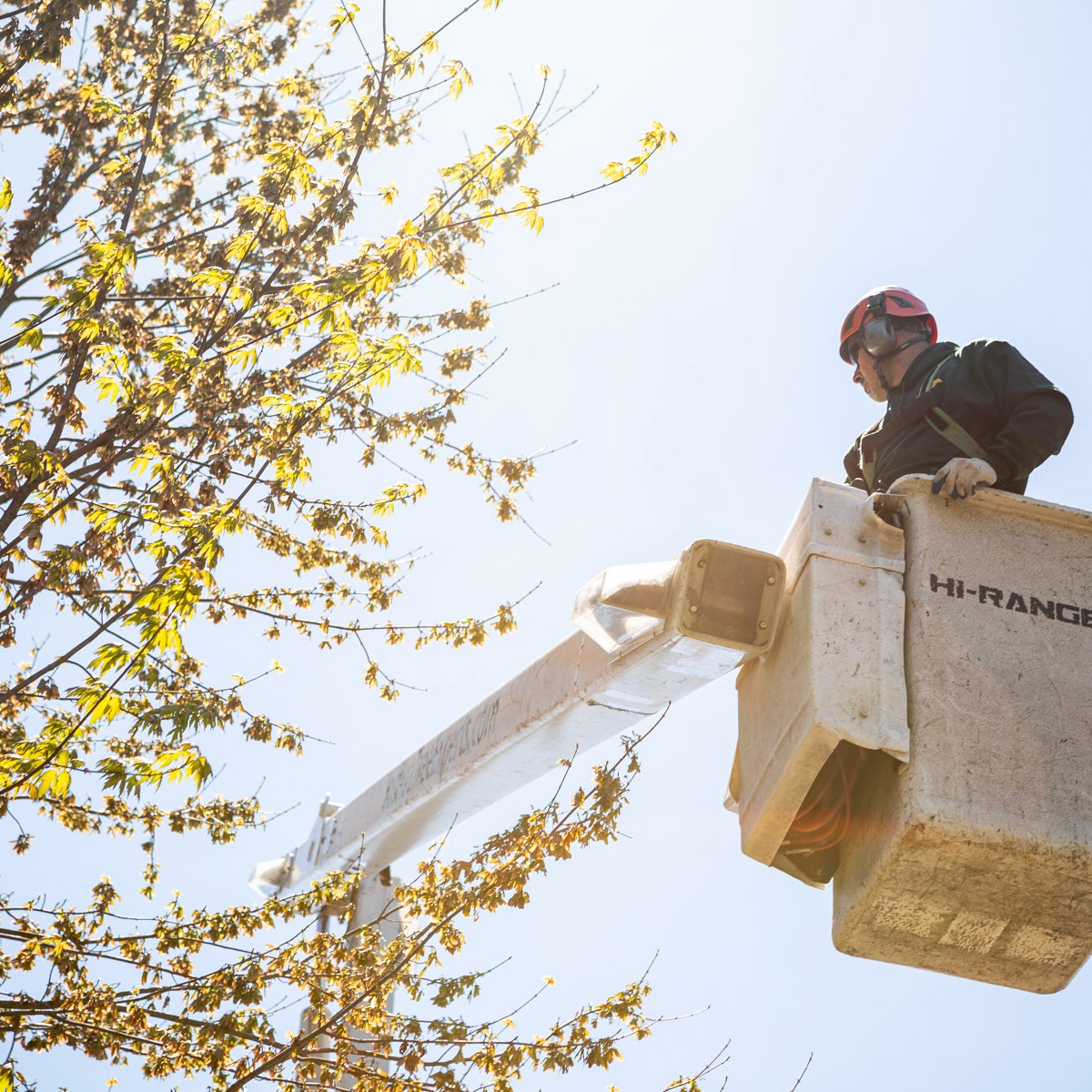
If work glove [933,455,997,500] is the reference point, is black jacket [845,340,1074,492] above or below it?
above

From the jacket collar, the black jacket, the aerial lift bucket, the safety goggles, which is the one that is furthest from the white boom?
the safety goggles

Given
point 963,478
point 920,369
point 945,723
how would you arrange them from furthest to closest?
point 920,369 → point 963,478 → point 945,723

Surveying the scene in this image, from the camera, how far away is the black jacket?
414 cm

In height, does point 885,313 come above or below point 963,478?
above

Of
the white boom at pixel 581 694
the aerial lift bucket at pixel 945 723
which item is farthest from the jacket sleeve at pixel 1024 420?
the white boom at pixel 581 694

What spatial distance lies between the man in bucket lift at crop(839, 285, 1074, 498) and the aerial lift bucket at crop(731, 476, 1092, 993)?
259mm

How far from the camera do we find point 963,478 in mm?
3824

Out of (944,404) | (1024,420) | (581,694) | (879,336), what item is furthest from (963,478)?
(581,694)

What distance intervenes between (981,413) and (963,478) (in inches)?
22.4

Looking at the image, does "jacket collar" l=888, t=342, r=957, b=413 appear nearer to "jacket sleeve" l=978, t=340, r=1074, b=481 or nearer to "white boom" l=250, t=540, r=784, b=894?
"jacket sleeve" l=978, t=340, r=1074, b=481

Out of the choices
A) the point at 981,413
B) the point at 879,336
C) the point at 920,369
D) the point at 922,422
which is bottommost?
the point at 981,413

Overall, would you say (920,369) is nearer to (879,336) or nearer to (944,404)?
(879,336)

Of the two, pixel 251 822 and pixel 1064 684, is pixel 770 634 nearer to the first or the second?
pixel 1064 684

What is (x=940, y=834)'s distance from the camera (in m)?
3.33
